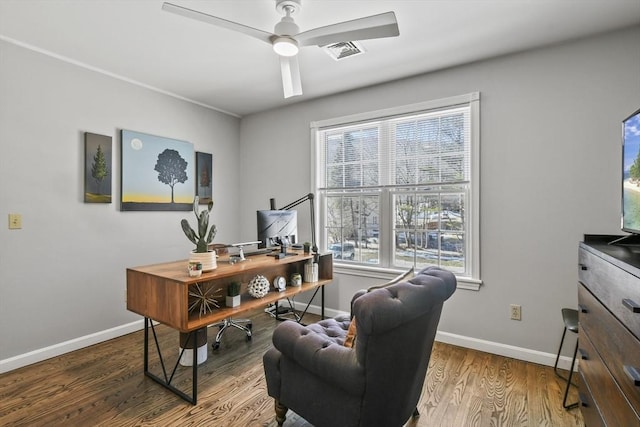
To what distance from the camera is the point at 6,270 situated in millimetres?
2500

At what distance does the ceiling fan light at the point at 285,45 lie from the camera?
1.97m

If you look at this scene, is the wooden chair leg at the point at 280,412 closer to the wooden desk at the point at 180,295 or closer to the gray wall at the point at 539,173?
the wooden desk at the point at 180,295

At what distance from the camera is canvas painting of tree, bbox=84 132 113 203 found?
295cm

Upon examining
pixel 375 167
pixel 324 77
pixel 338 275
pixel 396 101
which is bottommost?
pixel 338 275

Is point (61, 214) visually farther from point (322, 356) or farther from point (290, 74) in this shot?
point (322, 356)

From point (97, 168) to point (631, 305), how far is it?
12.4 feet

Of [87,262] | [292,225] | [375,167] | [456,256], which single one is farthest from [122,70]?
[456,256]

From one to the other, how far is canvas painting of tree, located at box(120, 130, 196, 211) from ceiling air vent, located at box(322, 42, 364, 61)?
2.11 metres

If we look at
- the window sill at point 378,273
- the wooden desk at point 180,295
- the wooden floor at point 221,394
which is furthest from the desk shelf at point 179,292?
the window sill at point 378,273

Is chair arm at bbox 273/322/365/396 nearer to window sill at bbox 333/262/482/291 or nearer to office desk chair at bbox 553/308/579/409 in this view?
office desk chair at bbox 553/308/579/409

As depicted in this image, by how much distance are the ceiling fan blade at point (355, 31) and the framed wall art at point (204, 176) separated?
243 centimetres

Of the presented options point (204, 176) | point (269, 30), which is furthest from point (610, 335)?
point (204, 176)

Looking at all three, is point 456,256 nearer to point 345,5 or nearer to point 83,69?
point 345,5

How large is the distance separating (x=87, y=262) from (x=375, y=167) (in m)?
3.01
